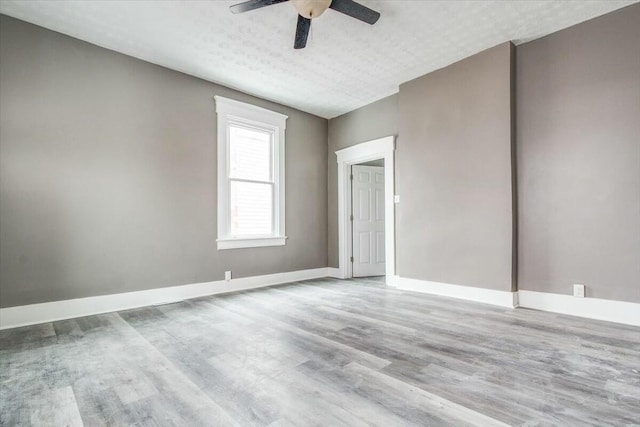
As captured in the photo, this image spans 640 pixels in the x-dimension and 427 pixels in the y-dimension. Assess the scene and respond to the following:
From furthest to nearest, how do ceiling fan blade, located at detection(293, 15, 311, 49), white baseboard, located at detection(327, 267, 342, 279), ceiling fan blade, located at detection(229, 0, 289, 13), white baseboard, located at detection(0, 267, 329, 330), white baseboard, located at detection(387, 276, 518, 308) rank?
white baseboard, located at detection(327, 267, 342, 279) < white baseboard, located at detection(387, 276, 518, 308) < white baseboard, located at detection(0, 267, 329, 330) < ceiling fan blade, located at detection(293, 15, 311, 49) < ceiling fan blade, located at detection(229, 0, 289, 13)

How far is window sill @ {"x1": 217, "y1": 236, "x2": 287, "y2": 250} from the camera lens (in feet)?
14.0

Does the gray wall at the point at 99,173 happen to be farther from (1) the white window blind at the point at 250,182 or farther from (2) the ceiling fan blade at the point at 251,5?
(2) the ceiling fan blade at the point at 251,5

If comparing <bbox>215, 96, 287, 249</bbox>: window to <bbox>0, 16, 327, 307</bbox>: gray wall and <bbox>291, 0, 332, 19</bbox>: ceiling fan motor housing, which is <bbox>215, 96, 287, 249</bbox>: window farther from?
<bbox>291, 0, 332, 19</bbox>: ceiling fan motor housing

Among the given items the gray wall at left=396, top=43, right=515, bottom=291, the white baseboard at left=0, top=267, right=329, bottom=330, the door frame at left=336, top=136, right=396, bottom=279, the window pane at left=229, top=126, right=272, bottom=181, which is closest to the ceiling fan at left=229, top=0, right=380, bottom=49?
the gray wall at left=396, top=43, right=515, bottom=291

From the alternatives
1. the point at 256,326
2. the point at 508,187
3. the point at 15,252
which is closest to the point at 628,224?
the point at 508,187

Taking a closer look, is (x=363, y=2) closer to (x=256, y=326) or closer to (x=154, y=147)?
(x=154, y=147)

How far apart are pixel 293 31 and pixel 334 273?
3.84 meters

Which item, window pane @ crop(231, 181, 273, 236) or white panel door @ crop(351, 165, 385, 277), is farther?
white panel door @ crop(351, 165, 385, 277)

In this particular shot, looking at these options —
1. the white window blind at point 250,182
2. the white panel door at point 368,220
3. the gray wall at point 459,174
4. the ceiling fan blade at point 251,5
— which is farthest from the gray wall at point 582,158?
the white window blind at point 250,182

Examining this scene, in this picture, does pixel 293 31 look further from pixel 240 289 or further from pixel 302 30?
pixel 240 289

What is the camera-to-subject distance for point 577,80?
3.06m

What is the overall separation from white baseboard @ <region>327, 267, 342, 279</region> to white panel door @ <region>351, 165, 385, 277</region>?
→ 284 millimetres

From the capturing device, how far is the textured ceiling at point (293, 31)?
2.80 metres

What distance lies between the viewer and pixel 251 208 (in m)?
4.65
